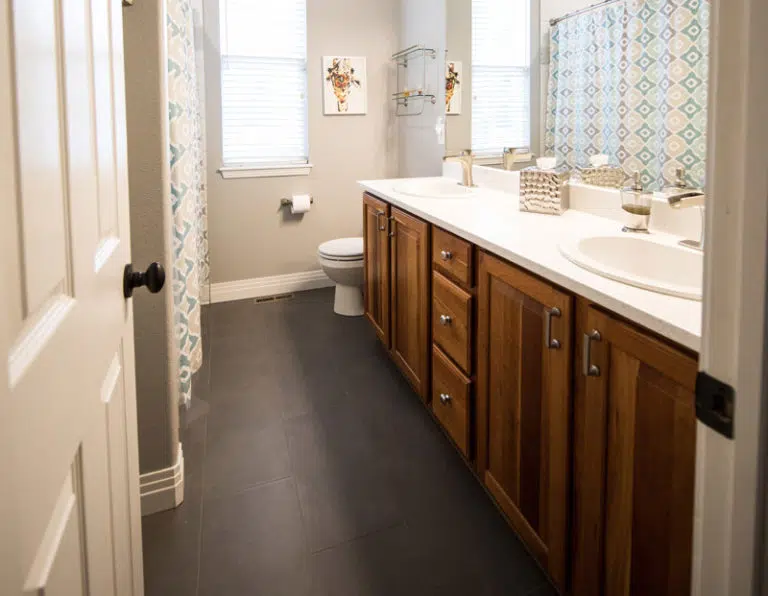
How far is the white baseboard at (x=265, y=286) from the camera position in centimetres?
409

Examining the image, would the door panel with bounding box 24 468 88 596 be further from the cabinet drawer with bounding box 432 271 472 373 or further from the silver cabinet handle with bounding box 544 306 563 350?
the cabinet drawer with bounding box 432 271 472 373

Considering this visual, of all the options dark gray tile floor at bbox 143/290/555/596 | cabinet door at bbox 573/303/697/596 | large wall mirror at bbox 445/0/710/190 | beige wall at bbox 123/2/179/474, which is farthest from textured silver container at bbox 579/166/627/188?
beige wall at bbox 123/2/179/474

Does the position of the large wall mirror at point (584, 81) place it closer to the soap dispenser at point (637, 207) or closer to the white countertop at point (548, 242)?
the soap dispenser at point (637, 207)

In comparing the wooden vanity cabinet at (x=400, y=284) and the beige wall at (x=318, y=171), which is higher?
the beige wall at (x=318, y=171)

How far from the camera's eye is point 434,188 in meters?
3.08

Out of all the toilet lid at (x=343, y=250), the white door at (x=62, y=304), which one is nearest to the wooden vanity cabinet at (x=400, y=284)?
the toilet lid at (x=343, y=250)

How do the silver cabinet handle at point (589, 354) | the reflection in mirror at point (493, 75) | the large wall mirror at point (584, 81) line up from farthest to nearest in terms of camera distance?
the reflection in mirror at point (493, 75) < the large wall mirror at point (584, 81) < the silver cabinet handle at point (589, 354)

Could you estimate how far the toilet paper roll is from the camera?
13.4 ft

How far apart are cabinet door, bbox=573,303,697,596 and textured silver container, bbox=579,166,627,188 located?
939 millimetres

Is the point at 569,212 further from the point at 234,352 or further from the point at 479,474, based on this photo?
the point at 234,352

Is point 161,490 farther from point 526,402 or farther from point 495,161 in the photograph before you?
point 495,161

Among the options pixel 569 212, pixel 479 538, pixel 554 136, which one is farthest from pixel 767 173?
pixel 554 136

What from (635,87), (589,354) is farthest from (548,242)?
(635,87)

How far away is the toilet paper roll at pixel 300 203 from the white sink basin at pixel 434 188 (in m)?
1.05
